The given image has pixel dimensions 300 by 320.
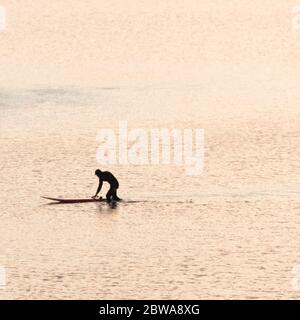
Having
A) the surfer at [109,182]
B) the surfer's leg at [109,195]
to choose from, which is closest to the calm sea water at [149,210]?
the surfer's leg at [109,195]

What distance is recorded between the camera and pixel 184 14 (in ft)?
403

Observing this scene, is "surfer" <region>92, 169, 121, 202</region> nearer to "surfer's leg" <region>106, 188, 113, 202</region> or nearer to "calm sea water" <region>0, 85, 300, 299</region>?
"surfer's leg" <region>106, 188, 113, 202</region>

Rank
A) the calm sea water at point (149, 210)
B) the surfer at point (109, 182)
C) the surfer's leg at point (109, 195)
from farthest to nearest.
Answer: the surfer's leg at point (109, 195) → the surfer at point (109, 182) → the calm sea water at point (149, 210)

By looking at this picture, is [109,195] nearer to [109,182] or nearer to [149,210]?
[109,182]

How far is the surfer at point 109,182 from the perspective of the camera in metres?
57.7

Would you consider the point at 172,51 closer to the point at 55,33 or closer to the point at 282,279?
the point at 55,33

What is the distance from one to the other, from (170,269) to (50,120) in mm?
30347

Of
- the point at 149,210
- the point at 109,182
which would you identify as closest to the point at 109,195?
the point at 109,182

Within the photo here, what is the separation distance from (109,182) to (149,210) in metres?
1.86

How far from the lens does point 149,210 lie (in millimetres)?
57531

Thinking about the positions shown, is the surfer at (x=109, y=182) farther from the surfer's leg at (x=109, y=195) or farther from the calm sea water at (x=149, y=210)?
the calm sea water at (x=149, y=210)

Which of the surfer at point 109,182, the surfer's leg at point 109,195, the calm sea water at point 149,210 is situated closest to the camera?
the calm sea water at point 149,210

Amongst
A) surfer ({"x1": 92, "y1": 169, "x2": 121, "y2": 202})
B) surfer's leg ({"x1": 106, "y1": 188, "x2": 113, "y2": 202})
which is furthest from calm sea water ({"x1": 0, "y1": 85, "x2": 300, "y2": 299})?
surfer ({"x1": 92, "y1": 169, "x2": 121, "y2": 202})

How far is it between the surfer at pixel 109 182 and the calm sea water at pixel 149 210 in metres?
0.73
